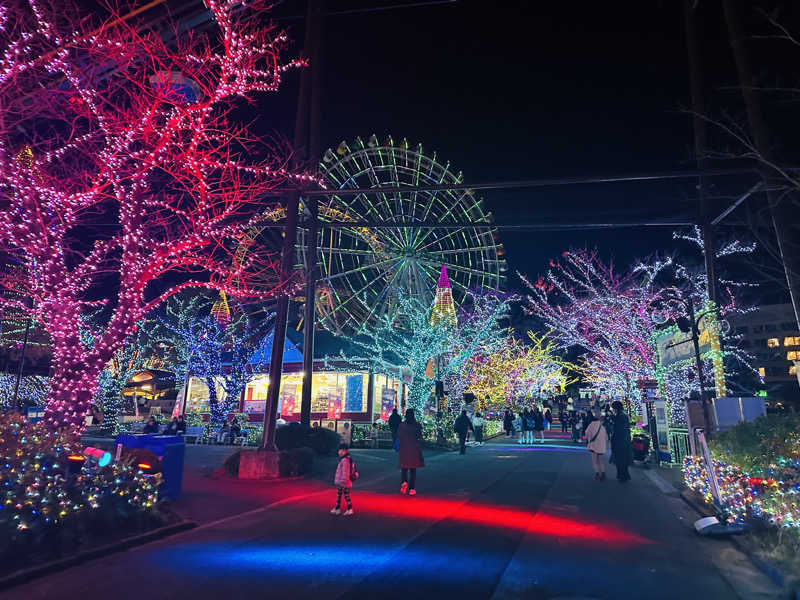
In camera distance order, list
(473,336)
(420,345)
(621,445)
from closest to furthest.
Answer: (621,445), (420,345), (473,336)

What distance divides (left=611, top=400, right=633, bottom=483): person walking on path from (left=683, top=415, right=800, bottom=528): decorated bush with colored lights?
423cm

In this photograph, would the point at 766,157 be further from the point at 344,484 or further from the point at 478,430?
the point at 478,430

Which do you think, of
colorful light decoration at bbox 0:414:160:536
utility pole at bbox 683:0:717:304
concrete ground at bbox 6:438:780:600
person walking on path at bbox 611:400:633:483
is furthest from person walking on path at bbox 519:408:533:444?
colorful light decoration at bbox 0:414:160:536

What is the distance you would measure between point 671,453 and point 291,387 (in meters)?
21.5

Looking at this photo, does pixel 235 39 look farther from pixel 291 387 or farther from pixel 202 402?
pixel 202 402

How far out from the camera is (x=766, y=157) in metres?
9.13

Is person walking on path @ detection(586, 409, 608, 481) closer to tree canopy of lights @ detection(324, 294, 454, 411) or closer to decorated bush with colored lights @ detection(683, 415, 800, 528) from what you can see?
decorated bush with colored lights @ detection(683, 415, 800, 528)

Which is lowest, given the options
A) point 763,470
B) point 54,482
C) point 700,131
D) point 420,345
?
point 54,482

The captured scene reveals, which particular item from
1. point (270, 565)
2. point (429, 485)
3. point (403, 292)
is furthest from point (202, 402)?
point (270, 565)

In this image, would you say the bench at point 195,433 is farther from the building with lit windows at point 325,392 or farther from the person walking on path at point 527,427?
the person walking on path at point 527,427

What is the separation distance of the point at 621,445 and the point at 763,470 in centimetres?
674


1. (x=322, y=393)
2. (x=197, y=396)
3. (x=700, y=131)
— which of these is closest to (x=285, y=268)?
(x=700, y=131)

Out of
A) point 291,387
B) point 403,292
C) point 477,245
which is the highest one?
point 477,245

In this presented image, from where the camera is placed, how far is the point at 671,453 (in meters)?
16.8
